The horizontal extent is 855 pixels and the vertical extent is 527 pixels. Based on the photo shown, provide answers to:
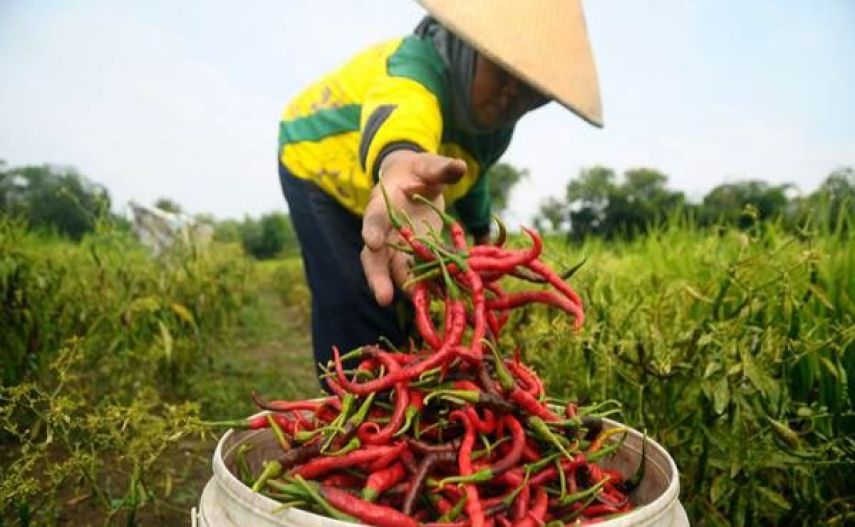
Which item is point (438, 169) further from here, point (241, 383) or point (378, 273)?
point (241, 383)

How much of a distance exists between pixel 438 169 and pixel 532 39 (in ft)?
1.66

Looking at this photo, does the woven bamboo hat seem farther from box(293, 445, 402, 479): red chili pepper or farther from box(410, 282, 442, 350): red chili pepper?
box(293, 445, 402, 479): red chili pepper

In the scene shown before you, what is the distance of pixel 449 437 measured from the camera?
128 centimetres

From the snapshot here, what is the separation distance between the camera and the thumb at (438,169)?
134 centimetres

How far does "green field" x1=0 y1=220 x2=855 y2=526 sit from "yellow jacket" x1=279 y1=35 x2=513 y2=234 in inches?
17.7

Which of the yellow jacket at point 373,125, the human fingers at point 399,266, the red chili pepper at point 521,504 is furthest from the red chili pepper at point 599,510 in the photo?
the yellow jacket at point 373,125

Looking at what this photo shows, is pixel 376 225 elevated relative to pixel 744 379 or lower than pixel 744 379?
elevated

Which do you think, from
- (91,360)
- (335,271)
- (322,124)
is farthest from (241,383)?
(322,124)

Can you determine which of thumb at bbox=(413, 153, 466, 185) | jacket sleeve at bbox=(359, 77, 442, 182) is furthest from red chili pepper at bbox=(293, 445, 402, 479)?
jacket sleeve at bbox=(359, 77, 442, 182)

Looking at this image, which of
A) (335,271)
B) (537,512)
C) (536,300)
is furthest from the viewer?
(335,271)

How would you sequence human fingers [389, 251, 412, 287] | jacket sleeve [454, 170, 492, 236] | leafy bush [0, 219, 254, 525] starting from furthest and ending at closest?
jacket sleeve [454, 170, 492, 236] → leafy bush [0, 219, 254, 525] → human fingers [389, 251, 412, 287]

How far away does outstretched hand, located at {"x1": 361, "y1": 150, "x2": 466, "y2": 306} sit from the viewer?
1.38 m

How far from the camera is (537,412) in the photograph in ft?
4.13

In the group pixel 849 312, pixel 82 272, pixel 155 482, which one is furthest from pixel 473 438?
pixel 82 272
